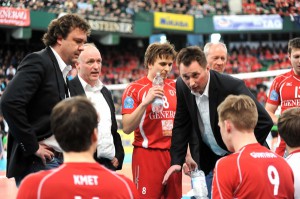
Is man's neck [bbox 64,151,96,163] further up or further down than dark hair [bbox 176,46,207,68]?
further down

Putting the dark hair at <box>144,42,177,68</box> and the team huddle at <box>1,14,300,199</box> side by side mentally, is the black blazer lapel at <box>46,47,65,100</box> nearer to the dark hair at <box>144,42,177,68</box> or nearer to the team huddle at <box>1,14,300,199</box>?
the team huddle at <box>1,14,300,199</box>

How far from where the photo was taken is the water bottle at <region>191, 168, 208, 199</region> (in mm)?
5477

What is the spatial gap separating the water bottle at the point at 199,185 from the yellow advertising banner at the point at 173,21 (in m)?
30.8

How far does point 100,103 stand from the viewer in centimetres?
581

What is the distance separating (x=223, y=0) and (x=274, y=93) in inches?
1334

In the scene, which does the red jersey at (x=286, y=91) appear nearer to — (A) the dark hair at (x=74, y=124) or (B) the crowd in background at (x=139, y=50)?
(A) the dark hair at (x=74, y=124)

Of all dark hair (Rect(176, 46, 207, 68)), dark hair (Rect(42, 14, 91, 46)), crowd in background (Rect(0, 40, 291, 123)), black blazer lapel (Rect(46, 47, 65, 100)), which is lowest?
crowd in background (Rect(0, 40, 291, 123))

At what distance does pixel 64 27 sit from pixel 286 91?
3466 mm

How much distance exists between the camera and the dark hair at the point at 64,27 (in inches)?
203

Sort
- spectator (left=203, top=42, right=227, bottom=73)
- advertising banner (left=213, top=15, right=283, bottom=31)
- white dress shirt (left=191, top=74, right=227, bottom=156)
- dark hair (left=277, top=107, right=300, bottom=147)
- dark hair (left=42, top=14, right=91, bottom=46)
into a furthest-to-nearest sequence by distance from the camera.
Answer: advertising banner (left=213, top=15, right=283, bottom=31)
spectator (left=203, top=42, right=227, bottom=73)
white dress shirt (left=191, top=74, right=227, bottom=156)
dark hair (left=42, top=14, right=91, bottom=46)
dark hair (left=277, top=107, right=300, bottom=147)

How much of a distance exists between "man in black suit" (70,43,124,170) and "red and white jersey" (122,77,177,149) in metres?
0.77

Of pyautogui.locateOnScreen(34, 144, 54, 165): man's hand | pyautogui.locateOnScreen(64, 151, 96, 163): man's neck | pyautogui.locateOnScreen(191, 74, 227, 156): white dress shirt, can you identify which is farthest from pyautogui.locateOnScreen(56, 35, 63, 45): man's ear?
pyautogui.locateOnScreen(64, 151, 96, 163): man's neck

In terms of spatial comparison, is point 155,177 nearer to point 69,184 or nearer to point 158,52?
point 158,52

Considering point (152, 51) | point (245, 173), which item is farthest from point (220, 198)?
point (152, 51)
